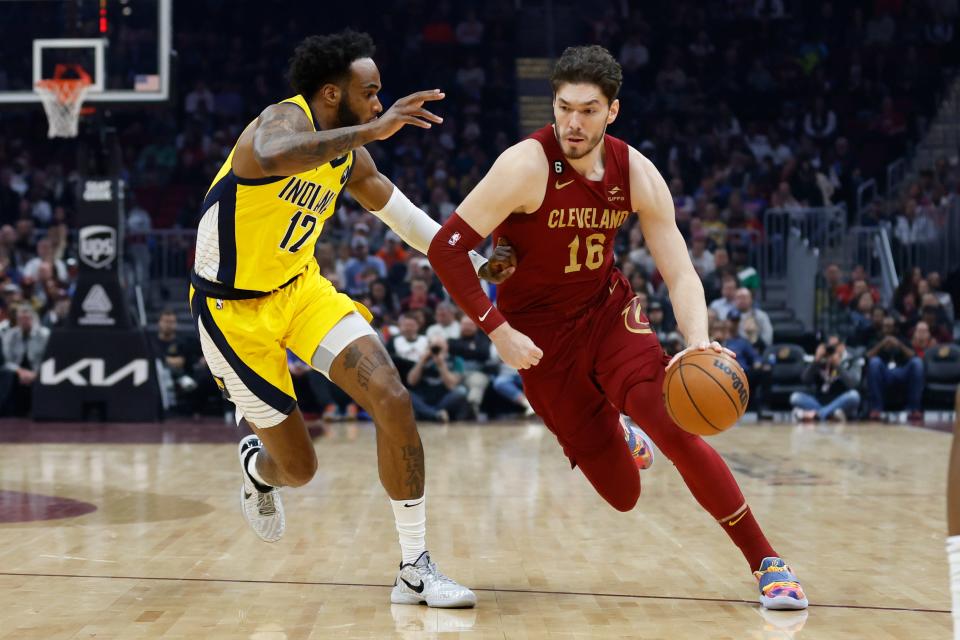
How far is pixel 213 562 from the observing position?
5.61 m

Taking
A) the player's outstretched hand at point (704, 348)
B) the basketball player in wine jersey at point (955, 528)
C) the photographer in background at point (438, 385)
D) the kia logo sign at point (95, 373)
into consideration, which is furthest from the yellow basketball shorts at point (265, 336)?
the photographer in background at point (438, 385)

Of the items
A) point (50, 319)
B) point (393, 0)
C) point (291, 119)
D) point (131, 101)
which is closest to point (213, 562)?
point (291, 119)

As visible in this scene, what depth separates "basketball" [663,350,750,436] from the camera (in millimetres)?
4543

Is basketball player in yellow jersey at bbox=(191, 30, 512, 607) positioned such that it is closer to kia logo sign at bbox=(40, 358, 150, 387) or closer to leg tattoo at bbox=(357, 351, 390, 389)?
leg tattoo at bbox=(357, 351, 390, 389)

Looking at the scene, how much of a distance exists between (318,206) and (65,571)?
Answer: 1887mm

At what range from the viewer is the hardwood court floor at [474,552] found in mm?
4457

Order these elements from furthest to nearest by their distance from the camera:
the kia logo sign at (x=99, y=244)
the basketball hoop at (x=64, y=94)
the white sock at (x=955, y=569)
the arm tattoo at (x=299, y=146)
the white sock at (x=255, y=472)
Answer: the kia logo sign at (x=99, y=244) < the basketball hoop at (x=64, y=94) < the white sock at (x=255, y=472) < the arm tattoo at (x=299, y=146) < the white sock at (x=955, y=569)

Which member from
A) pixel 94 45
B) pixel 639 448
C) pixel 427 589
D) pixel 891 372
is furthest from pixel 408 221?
pixel 891 372

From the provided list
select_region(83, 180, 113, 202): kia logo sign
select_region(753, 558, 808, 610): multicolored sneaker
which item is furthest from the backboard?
select_region(753, 558, 808, 610): multicolored sneaker

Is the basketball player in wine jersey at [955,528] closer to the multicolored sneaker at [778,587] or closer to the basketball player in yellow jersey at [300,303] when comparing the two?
the multicolored sneaker at [778,587]

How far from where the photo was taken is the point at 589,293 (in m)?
5.21

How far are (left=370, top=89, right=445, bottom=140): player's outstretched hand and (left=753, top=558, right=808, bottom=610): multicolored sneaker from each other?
209 centimetres

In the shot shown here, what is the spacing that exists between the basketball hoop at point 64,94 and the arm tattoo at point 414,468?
27.6ft

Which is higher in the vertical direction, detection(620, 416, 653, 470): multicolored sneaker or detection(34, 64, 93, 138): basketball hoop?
detection(34, 64, 93, 138): basketball hoop
